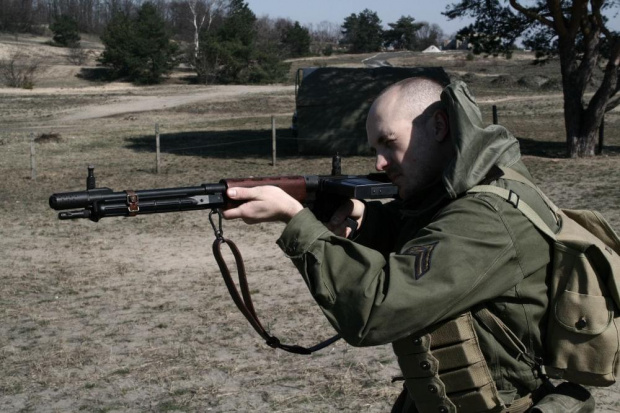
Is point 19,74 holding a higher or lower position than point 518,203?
lower

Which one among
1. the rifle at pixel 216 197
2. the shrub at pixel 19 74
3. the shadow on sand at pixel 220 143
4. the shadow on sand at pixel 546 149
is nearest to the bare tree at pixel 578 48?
the shadow on sand at pixel 546 149

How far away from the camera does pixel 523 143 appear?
Result: 2198 cm

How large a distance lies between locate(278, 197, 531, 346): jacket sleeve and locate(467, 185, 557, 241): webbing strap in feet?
0.16

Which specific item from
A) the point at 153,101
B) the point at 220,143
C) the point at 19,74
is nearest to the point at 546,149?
the point at 220,143

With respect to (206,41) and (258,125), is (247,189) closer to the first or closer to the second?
(258,125)

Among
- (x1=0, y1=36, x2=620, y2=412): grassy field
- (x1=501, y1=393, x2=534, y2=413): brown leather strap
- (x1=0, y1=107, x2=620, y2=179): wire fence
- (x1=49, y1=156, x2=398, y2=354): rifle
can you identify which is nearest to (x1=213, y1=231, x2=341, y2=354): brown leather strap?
(x1=49, y1=156, x2=398, y2=354): rifle

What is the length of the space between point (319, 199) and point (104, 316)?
16.5ft

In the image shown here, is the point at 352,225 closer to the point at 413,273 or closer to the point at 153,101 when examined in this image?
the point at 413,273

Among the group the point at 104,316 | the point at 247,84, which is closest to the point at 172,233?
the point at 104,316

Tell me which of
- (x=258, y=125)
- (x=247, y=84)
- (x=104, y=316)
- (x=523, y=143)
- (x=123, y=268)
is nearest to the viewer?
(x=104, y=316)

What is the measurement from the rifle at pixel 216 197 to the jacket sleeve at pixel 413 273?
0.54 m

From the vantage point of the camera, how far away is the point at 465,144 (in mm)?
2127

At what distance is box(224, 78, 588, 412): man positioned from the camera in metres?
2.04

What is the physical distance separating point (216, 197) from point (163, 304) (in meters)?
5.50
